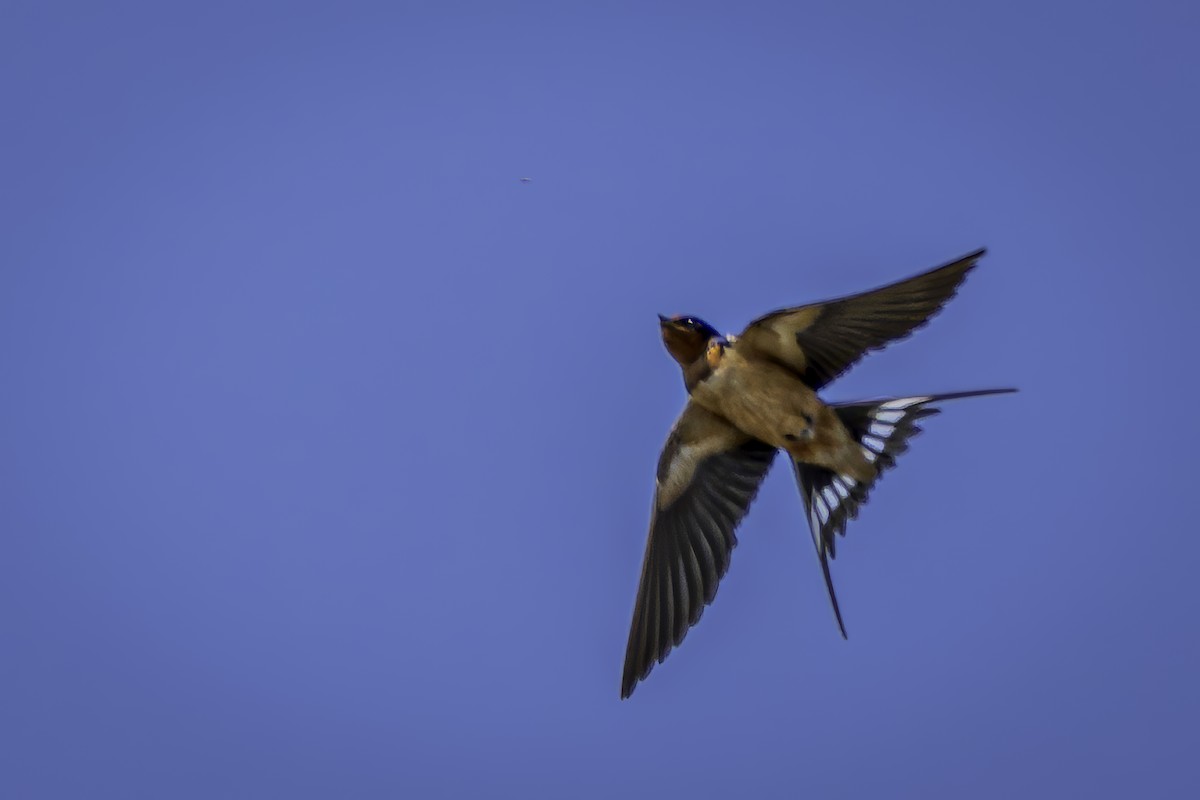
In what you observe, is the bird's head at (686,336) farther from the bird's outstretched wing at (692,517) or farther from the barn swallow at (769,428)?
the bird's outstretched wing at (692,517)

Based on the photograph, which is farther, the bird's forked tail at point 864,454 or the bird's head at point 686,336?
the bird's head at point 686,336

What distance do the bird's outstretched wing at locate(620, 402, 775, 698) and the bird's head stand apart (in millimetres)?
253

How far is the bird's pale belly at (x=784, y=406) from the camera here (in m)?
4.08

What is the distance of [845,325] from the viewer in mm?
4008

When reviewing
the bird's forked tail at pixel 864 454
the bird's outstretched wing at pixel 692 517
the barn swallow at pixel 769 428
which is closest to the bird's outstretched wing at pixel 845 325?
the barn swallow at pixel 769 428

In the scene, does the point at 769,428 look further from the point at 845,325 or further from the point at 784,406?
the point at 845,325

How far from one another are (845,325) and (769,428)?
0.35 m

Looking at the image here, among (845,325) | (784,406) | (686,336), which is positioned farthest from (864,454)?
(686,336)

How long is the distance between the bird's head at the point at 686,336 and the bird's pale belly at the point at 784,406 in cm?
7

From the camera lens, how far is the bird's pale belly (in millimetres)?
4082

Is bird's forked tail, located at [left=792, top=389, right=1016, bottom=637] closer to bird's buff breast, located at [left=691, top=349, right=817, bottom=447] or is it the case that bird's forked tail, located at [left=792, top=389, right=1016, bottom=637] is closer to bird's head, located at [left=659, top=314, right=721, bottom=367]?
bird's buff breast, located at [left=691, top=349, right=817, bottom=447]

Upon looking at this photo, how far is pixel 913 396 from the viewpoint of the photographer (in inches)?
152

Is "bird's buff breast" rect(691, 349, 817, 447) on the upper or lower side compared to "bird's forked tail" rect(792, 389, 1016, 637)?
upper

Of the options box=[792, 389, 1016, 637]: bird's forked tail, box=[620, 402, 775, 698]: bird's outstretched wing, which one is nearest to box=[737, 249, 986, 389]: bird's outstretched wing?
box=[792, 389, 1016, 637]: bird's forked tail
